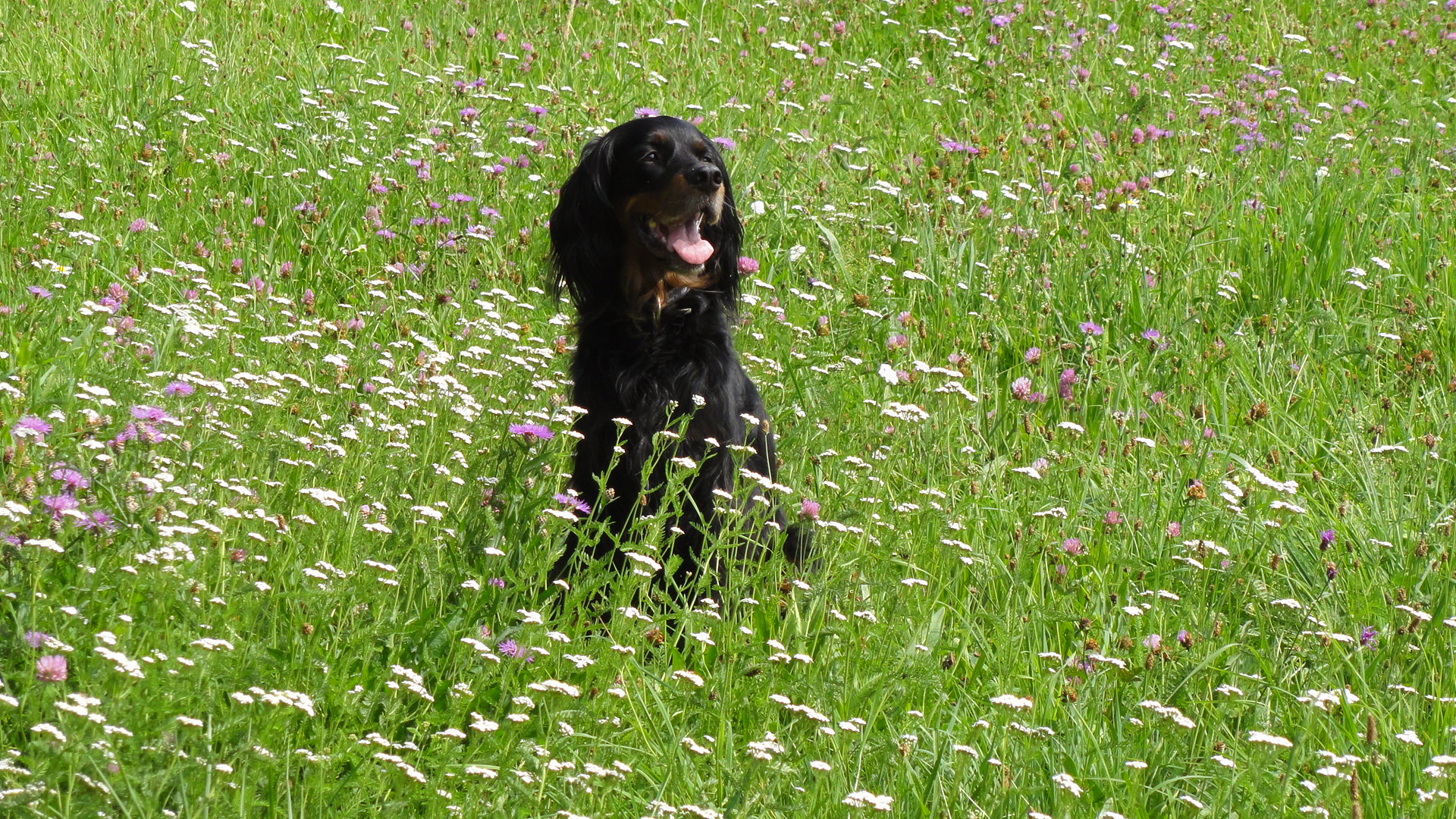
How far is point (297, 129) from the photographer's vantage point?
5.52 m

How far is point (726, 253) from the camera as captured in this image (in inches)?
159

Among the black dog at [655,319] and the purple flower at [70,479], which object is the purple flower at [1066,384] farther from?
the purple flower at [70,479]

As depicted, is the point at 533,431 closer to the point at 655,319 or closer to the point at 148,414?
the point at 148,414

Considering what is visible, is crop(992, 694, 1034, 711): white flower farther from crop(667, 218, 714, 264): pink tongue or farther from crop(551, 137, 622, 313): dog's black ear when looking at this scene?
crop(551, 137, 622, 313): dog's black ear

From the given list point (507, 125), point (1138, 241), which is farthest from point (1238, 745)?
point (507, 125)

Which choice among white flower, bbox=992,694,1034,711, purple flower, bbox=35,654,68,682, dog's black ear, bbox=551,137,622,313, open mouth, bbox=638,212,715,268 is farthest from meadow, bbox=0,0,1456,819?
open mouth, bbox=638,212,715,268

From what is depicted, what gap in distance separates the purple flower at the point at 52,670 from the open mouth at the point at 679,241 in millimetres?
2264

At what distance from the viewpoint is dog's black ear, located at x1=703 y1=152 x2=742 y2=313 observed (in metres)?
4.01

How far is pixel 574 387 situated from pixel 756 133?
8.81ft

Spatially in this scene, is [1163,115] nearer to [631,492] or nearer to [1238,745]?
[631,492]

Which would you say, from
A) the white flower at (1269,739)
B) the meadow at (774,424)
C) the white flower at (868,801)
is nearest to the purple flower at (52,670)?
the meadow at (774,424)

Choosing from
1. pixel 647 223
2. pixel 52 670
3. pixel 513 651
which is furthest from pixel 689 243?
pixel 52 670

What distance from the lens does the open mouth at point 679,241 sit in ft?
12.6

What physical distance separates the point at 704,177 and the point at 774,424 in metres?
0.77
